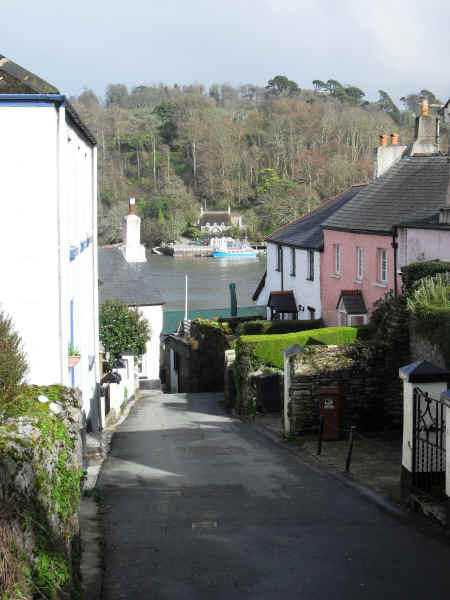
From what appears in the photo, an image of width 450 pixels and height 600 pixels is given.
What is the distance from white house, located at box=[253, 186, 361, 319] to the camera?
31141 millimetres

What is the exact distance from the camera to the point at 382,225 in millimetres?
24812

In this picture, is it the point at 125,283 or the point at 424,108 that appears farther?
the point at 125,283

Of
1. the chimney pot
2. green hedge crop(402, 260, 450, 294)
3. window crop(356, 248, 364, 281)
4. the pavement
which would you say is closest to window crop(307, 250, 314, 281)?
window crop(356, 248, 364, 281)

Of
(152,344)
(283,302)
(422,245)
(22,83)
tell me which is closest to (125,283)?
(152,344)

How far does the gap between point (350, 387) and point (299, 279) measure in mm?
16395

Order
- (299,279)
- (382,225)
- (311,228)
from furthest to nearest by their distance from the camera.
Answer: (311,228) → (299,279) → (382,225)

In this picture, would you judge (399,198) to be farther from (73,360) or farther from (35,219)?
(35,219)

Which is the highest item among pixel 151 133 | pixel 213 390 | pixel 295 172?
pixel 151 133

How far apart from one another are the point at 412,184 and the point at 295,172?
4435 inches

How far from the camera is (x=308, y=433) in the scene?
1616 centimetres

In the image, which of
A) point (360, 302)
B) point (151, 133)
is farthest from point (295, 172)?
point (360, 302)

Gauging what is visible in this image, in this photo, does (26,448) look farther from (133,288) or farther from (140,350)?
(133,288)

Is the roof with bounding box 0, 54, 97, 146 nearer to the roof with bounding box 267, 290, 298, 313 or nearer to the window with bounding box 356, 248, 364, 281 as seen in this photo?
the window with bounding box 356, 248, 364, 281

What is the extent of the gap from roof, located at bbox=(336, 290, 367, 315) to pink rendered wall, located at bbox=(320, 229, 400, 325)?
6.2 inches
